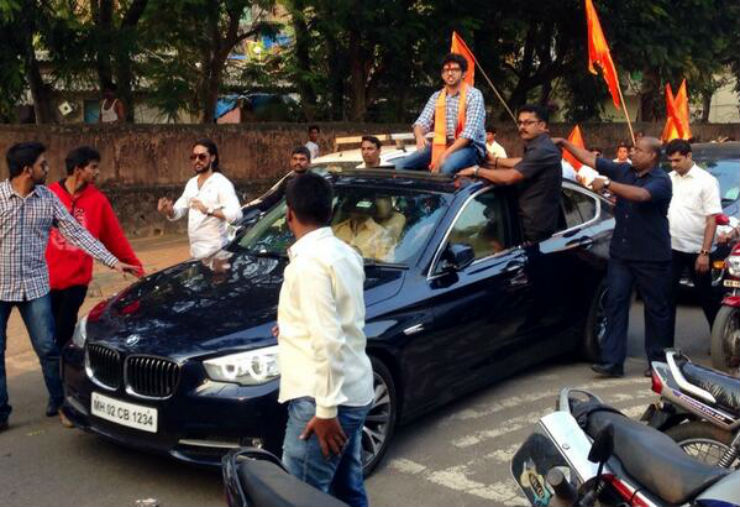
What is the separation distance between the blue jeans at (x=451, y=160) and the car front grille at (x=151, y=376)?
328cm

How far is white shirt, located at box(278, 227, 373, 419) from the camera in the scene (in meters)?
3.53

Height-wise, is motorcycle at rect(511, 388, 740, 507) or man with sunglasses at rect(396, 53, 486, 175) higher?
man with sunglasses at rect(396, 53, 486, 175)

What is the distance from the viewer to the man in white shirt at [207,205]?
7391mm

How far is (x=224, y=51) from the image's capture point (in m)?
16.7

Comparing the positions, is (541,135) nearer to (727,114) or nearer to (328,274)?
(328,274)

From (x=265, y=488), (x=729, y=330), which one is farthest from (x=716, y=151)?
(x=265, y=488)

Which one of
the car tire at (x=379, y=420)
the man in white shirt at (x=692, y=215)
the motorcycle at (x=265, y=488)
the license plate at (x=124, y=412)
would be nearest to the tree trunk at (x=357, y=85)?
→ the man in white shirt at (x=692, y=215)

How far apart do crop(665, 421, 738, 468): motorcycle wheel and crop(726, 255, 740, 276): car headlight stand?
3.04m

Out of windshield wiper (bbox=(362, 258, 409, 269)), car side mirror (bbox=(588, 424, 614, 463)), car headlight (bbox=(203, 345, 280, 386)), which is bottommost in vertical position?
car headlight (bbox=(203, 345, 280, 386))

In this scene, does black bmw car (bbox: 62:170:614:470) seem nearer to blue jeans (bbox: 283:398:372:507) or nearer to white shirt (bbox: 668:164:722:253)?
white shirt (bbox: 668:164:722:253)

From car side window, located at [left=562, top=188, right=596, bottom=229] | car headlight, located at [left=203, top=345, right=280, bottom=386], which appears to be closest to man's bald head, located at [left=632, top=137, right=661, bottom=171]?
car side window, located at [left=562, top=188, right=596, bottom=229]

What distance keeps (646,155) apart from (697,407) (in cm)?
280

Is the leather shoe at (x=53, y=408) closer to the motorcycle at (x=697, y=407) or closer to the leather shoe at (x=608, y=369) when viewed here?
the motorcycle at (x=697, y=407)

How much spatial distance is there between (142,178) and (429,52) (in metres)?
6.78
